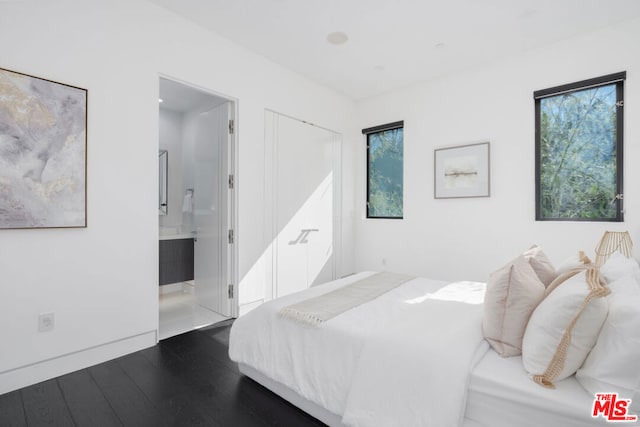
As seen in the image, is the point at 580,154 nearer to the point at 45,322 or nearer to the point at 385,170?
the point at 385,170

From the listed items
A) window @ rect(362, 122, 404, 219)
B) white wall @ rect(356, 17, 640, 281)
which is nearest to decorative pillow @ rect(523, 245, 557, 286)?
white wall @ rect(356, 17, 640, 281)

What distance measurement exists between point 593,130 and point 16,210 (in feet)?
15.6

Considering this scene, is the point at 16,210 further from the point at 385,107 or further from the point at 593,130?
the point at 593,130

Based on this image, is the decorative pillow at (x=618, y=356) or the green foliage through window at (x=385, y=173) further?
the green foliage through window at (x=385, y=173)

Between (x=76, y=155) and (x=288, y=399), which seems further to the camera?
(x=76, y=155)

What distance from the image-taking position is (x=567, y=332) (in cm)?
116

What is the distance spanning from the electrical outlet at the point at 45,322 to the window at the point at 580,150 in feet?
14.1

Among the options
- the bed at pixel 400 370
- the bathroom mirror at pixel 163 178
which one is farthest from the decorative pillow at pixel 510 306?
the bathroom mirror at pixel 163 178

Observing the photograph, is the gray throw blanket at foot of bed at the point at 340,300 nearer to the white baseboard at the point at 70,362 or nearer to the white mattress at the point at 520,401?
the white mattress at the point at 520,401

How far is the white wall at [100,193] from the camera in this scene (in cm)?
202

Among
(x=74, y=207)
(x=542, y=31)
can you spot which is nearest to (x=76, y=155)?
(x=74, y=207)

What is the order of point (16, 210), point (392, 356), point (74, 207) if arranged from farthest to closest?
1. point (74, 207)
2. point (16, 210)
3. point (392, 356)

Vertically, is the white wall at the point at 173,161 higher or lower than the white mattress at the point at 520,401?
higher

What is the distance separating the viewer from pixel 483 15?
2.76 meters
